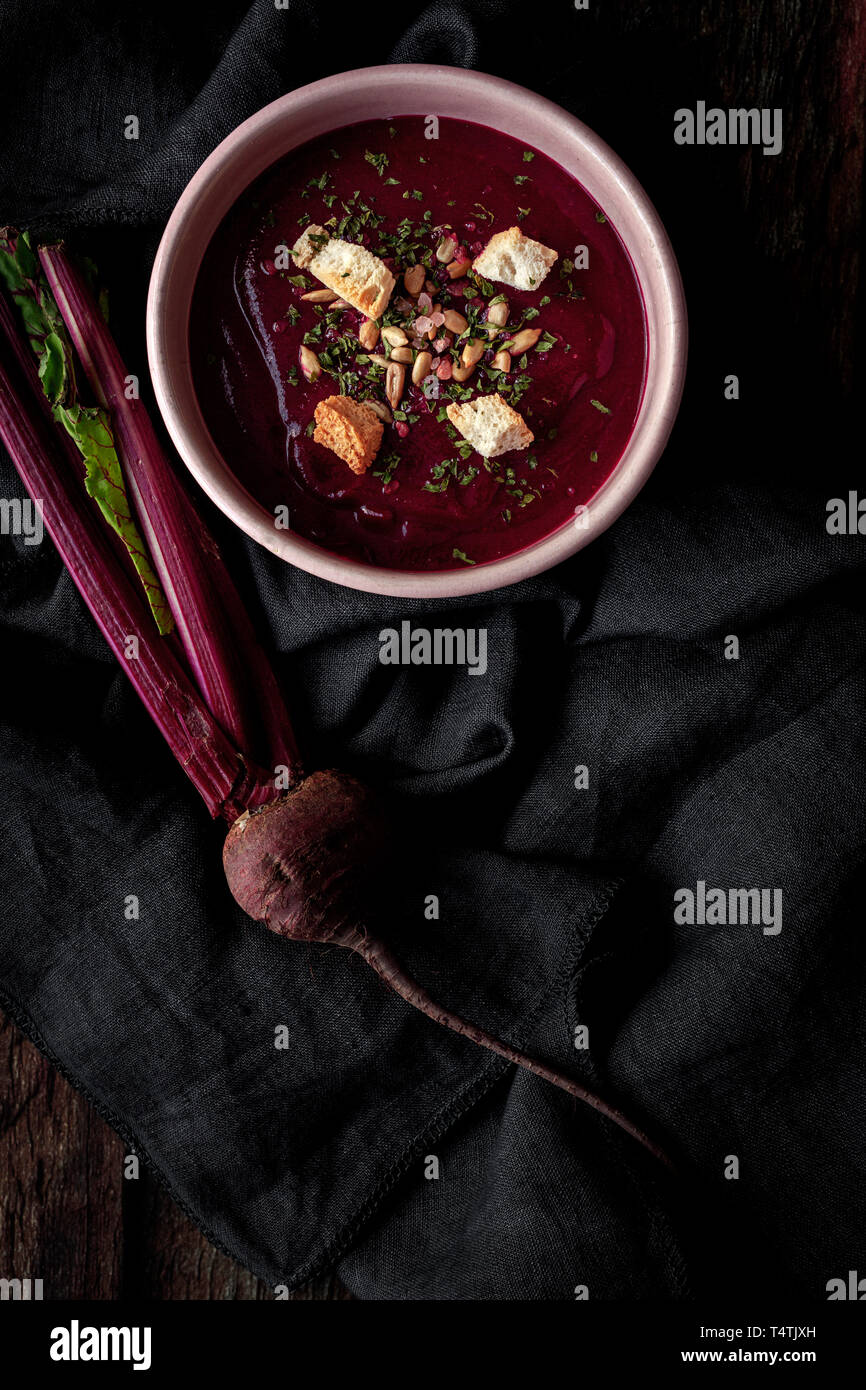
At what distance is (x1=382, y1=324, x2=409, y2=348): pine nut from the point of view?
207 cm

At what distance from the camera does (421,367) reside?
6.81 feet

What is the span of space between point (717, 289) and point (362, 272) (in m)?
0.89

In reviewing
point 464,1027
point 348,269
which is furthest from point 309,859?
point 348,269

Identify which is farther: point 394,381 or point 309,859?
point 309,859

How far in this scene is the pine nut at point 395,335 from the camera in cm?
207

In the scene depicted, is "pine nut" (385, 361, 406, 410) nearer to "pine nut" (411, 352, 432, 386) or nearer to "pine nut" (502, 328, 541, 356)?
"pine nut" (411, 352, 432, 386)

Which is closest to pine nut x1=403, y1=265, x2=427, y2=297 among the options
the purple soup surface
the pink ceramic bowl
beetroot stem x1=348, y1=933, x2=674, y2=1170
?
the purple soup surface

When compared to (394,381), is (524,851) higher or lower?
lower

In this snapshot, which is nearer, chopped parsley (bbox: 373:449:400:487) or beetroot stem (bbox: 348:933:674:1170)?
chopped parsley (bbox: 373:449:400:487)

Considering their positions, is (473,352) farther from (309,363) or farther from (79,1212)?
(79,1212)

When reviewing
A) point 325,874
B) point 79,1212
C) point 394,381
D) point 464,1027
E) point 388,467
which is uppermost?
point 394,381

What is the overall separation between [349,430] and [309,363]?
173 millimetres

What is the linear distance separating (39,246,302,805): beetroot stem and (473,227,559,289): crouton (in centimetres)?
84
